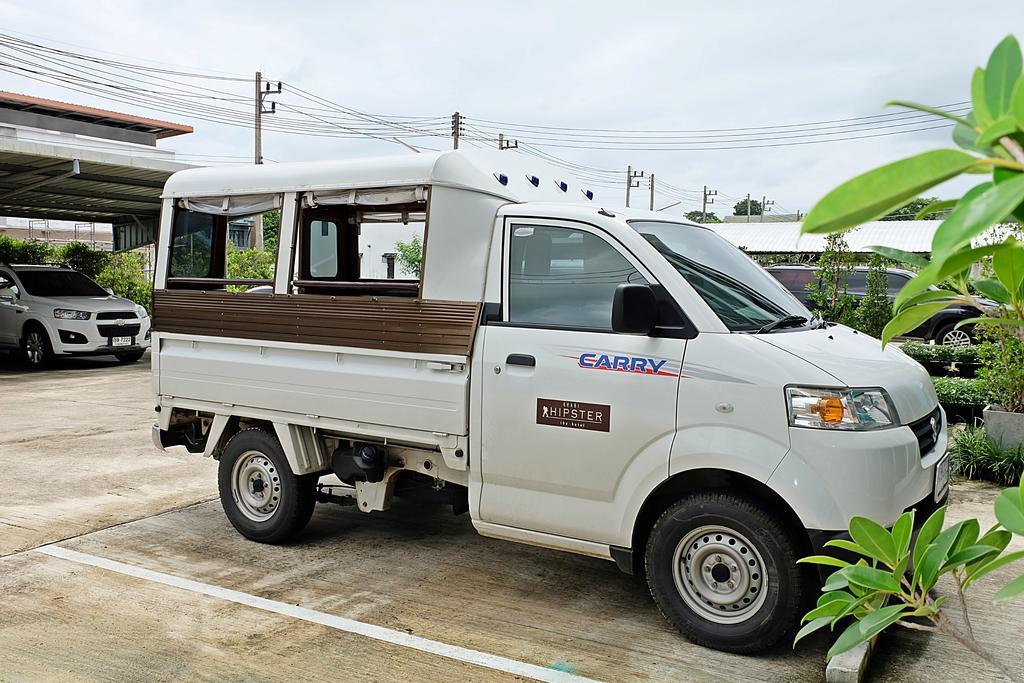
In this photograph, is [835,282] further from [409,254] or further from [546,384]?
[546,384]

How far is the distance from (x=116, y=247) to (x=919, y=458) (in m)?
24.4

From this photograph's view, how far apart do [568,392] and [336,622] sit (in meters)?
1.73

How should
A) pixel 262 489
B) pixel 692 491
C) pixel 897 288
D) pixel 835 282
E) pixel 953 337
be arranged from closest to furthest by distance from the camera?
pixel 692 491 < pixel 262 489 < pixel 835 282 < pixel 897 288 < pixel 953 337

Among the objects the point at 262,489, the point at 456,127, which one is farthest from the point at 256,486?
the point at 456,127

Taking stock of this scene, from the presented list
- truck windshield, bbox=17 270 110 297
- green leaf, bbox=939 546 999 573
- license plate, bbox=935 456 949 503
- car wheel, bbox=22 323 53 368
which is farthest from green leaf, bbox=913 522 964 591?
truck windshield, bbox=17 270 110 297

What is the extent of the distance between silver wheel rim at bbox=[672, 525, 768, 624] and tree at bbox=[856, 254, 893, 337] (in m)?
8.89

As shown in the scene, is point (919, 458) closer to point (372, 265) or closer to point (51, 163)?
point (372, 265)

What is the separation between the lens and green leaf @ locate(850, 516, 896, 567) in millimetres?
1649

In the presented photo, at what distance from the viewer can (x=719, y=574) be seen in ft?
14.3

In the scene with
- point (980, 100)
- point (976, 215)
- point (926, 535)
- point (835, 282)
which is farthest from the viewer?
point (835, 282)

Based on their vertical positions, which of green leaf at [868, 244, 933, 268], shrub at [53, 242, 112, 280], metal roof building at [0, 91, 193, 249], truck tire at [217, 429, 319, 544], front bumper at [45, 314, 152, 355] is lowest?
truck tire at [217, 429, 319, 544]

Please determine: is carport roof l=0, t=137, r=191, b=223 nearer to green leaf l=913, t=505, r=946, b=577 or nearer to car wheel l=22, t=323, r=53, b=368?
car wheel l=22, t=323, r=53, b=368

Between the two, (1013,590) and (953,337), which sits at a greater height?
(953,337)

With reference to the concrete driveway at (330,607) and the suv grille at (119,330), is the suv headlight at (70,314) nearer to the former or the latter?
the suv grille at (119,330)
